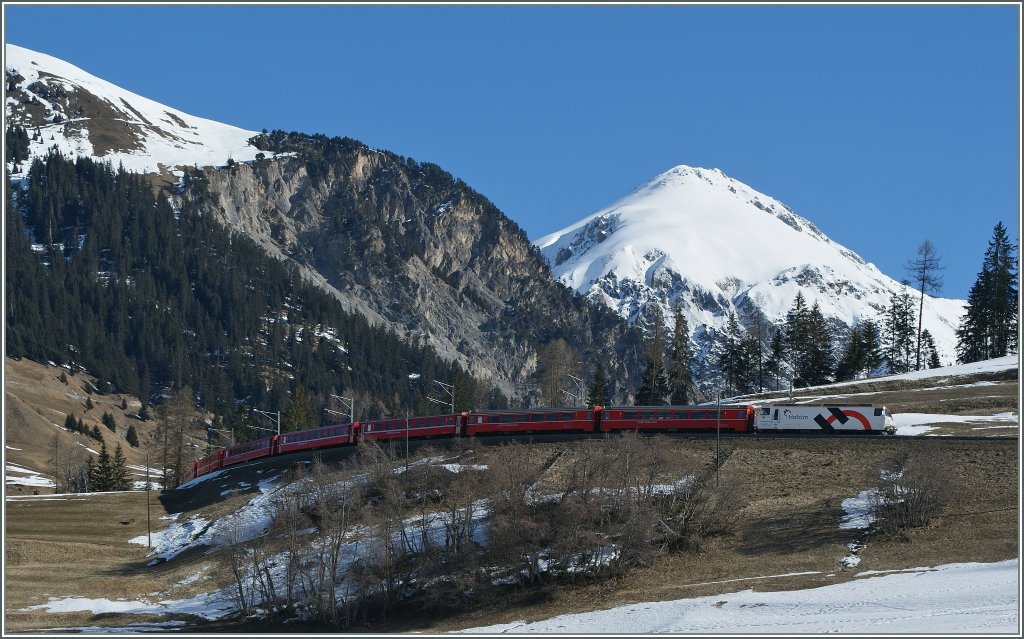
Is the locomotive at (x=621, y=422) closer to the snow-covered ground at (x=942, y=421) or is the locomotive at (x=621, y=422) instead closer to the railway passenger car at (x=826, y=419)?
the railway passenger car at (x=826, y=419)

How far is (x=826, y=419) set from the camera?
9419 centimetres

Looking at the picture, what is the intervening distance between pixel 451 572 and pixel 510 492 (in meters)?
6.65

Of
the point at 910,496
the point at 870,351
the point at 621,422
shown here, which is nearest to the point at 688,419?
the point at 621,422

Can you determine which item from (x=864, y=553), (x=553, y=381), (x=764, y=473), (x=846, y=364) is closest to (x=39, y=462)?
(x=553, y=381)

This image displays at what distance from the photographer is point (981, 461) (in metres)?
79.9

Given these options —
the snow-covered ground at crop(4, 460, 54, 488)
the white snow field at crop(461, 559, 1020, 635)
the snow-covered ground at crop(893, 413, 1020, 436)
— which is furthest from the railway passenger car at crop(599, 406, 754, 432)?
the snow-covered ground at crop(4, 460, 54, 488)

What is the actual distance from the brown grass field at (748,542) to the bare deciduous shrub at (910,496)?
2.74 ft

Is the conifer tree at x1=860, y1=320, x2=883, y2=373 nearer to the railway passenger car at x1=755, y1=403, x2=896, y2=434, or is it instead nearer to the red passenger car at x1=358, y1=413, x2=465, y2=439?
the railway passenger car at x1=755, y1=403, x2=896, y2=434

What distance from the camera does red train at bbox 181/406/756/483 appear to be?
313 ft

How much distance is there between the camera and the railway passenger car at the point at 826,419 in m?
93.1

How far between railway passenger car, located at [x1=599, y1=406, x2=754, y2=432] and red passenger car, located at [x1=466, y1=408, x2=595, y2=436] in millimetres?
4073

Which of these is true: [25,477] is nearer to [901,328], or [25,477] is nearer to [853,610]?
[901,328]

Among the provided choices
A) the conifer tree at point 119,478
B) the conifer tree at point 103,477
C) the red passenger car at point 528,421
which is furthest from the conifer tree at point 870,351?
the conifer tree at point 103,477

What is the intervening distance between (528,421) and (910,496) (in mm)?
36430
